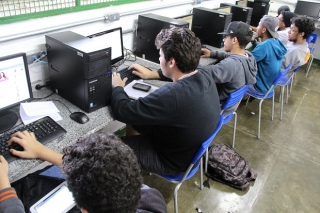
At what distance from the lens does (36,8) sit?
155 cm

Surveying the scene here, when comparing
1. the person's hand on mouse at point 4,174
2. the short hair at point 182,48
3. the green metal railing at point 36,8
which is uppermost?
the green metal railing at point 36,8

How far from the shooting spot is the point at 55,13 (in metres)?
1.64

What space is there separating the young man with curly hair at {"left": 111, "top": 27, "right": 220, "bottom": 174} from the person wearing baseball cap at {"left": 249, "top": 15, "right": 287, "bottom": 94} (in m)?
1.27

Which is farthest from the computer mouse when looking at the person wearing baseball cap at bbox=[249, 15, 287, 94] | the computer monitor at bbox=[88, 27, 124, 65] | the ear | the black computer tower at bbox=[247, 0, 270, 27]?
the black computer tower at bbox=[247, 0, 270, 27]

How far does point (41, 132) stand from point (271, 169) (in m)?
1.90

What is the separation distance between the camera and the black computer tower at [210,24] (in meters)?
2.54

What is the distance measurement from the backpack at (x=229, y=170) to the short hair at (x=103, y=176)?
60.0 inches

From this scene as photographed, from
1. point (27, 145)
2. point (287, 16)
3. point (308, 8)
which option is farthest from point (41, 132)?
point (308, 8)

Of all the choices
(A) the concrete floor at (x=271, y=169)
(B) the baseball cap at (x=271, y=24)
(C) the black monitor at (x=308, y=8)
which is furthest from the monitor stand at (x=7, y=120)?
(C) the black monitor at (x=308, y=8)

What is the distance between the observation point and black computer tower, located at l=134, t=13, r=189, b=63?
208 cm

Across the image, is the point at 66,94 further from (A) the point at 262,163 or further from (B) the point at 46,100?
(A) the point at 262,163

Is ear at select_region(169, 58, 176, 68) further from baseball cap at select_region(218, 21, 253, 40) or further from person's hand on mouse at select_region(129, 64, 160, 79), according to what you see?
baseball cap at select_region(218, 21, 253, 40)

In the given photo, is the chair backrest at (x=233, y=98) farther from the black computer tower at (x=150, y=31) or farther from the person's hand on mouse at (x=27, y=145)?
the person's hand on mouse at (x=27, y=145)

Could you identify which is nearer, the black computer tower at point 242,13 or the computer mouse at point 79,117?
the computer mouse at point 79,117
